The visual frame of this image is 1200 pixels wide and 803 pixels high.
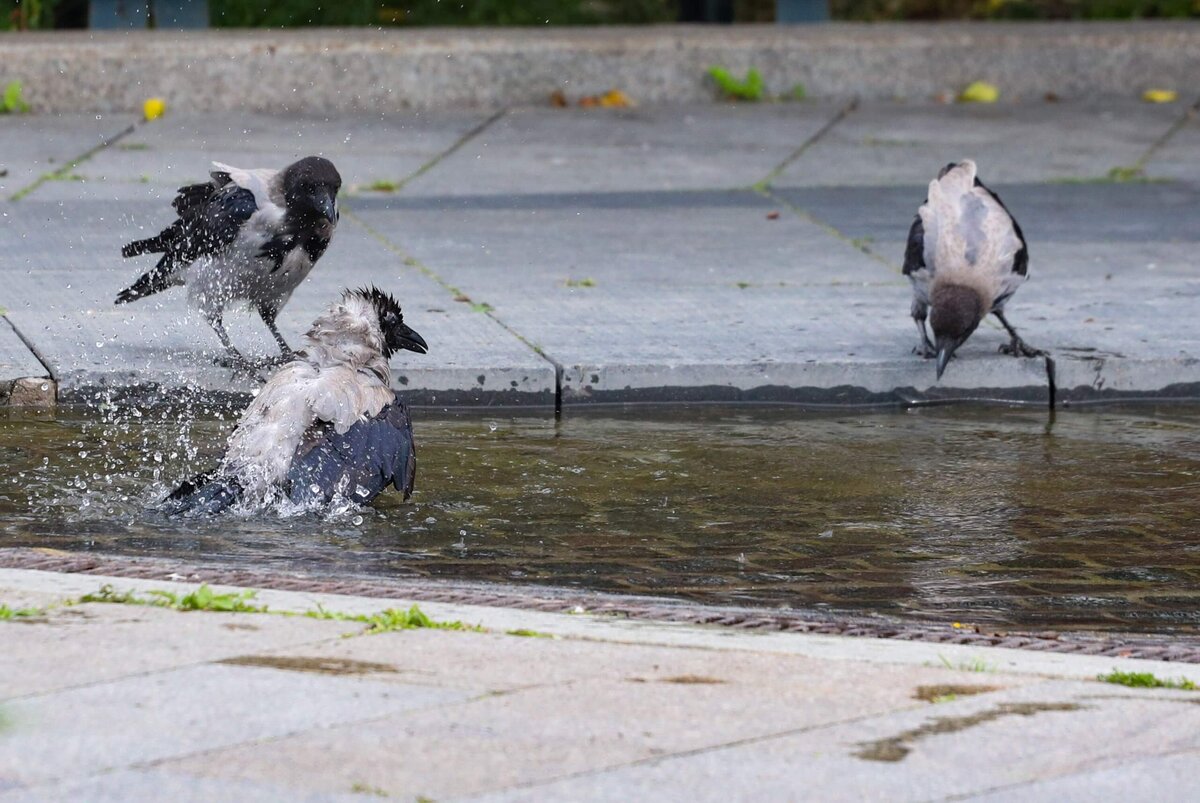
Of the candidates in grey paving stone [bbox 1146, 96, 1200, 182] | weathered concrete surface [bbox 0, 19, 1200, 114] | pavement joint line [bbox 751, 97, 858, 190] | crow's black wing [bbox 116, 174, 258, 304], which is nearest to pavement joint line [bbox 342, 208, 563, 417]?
crow's black wing [bbox 116, 174, 258, 304]

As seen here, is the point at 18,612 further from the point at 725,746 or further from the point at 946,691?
the point at 946,691

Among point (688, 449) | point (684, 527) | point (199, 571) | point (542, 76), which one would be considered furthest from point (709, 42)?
point (199, 571)

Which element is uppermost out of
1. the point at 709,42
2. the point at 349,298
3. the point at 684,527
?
the point at 709,42

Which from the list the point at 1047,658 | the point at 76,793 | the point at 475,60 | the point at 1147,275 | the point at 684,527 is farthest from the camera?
the point at 475,60

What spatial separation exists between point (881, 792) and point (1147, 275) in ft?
22.8

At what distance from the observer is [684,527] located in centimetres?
622

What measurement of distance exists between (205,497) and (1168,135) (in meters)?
9.49

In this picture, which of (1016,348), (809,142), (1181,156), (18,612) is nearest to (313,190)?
(1016,348)

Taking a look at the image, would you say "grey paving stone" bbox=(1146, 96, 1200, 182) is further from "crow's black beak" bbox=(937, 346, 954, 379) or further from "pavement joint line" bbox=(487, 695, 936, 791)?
"pavement joint line" bbox=(487, 695, 936, 791)

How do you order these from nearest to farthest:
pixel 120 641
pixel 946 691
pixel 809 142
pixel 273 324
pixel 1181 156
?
pixel 946 691, pixel 120 641, pixel 273 324, pixel 1181 156, pixel 809 142

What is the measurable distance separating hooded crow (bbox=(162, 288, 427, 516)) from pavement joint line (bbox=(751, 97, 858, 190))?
20.5 ft

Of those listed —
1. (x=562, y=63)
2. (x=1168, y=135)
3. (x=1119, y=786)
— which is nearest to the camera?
(x=1119, y=786)

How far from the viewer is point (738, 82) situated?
14.6 m

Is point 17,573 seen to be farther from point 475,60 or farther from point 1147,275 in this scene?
point 475,60
